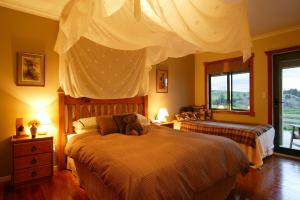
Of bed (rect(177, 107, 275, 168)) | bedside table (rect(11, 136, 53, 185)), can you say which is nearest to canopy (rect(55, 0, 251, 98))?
bedside table (rect(11, 136, 53, 185))

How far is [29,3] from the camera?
2.55 m

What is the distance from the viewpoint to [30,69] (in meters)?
2.72

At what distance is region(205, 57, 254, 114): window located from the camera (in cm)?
424

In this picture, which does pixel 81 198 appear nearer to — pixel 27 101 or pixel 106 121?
pixel 106 121

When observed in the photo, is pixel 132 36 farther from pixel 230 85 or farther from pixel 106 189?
pixel 230 85

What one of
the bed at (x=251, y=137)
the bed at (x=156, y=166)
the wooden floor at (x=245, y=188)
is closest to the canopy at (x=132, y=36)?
the bed at (x=156, y=166)

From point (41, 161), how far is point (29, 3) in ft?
7.07

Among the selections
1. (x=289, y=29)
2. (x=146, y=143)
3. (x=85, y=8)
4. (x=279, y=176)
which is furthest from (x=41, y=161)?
(x=289, y=29)

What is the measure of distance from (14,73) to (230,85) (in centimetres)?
437

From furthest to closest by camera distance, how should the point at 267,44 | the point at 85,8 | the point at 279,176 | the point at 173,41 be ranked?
the point at 267,44 < the point at 279,176 < the point at 173,41 < the point at 85,8

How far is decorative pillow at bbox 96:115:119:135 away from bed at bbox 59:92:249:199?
0.13 m

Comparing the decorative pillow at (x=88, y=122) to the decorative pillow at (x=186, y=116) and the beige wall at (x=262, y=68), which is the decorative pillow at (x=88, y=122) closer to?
the decorative pillow at (x=186, y=116)

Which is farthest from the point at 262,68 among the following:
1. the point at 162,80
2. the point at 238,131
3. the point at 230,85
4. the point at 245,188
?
the point at 245,188

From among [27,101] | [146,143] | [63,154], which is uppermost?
[27,101]
